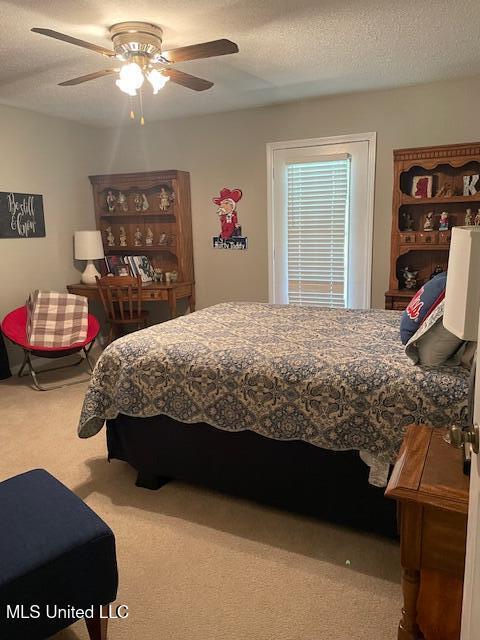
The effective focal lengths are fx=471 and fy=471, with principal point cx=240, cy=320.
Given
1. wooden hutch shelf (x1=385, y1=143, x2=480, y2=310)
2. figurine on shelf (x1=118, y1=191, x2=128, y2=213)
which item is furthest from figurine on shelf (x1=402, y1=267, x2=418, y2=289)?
figurine on shelf (x1=118, y1=191, x2=128, y2=213)

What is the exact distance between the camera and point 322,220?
14.1 ft

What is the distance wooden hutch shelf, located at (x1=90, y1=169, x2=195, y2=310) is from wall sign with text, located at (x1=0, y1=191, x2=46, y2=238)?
699 mm

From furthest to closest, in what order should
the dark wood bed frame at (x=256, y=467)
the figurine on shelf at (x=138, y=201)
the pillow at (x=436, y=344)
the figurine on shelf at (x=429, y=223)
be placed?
1. the figurine on shelf at (x=138, y=201)
2. the figurine on shelf at (x=429, y=223)
3. the dark wood bed frame at (x=256, y=467)
4. the pillow at (x=436, y=344)

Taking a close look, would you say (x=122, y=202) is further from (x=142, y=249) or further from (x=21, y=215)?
(x=21, y=215)

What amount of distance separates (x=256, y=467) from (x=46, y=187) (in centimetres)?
364

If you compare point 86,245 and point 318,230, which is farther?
point 86,245

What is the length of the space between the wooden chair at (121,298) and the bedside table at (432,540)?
137 inches

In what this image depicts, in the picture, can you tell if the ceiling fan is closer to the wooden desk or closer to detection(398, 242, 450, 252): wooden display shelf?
detection(398, 242, 450, 252): wooden display shelf

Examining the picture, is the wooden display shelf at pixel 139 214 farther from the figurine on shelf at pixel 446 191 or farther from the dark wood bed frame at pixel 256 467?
the dark wood bed frame at pixel 256 467

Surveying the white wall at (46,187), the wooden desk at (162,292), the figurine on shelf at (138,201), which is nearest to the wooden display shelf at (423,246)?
the wooden desk at (162,292)

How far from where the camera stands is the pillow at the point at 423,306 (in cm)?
211

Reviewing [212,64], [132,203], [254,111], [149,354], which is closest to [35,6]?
[212,64]

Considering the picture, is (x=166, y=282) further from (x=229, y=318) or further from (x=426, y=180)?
(x=426, y=180)

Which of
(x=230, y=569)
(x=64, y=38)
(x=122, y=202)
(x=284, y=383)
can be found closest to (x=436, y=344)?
(x=284, y=383)
